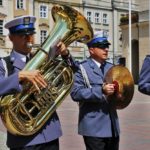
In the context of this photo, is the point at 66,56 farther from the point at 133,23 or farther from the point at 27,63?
the point at 133,23

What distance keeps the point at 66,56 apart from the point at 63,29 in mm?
228

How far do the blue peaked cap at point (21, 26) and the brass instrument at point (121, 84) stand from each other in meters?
0.92

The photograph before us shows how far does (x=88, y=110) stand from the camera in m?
4.26

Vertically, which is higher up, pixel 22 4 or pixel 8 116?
pixel 22 4

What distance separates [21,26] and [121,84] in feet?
3.52

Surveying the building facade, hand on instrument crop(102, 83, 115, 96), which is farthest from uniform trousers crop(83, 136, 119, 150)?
the building facade

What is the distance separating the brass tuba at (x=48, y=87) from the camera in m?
3.16

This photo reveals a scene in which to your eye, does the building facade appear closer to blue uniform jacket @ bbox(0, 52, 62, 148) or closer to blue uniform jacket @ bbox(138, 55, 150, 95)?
blue uniform jacket @ bbox(138, 55, 150, 95)

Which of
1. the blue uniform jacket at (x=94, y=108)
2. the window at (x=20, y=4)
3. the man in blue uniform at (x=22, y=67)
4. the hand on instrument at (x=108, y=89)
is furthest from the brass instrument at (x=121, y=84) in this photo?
the window at (x=20, y=4)

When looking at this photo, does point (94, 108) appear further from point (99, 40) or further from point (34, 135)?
point (34, 135)

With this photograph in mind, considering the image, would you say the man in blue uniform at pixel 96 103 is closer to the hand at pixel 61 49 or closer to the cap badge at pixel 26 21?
the hand at pixel 61 49

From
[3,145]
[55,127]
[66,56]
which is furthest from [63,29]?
[3,145]

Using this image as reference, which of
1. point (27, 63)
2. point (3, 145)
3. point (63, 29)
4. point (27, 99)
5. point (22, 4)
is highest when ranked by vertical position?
point (22, 4)

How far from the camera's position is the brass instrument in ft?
13.0
